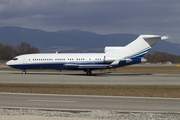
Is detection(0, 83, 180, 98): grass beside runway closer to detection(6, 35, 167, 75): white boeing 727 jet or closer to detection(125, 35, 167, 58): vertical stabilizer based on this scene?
detection(6, 35, 167, 75): white boeing 727 jet

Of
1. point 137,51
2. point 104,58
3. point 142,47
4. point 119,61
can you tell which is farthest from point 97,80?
point 142,47

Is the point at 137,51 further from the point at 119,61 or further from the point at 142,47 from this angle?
the point at 119,61

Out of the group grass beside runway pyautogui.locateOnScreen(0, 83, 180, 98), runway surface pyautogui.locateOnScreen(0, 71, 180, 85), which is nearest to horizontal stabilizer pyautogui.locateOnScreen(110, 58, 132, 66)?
runway surface pyautogui.locateOnScreen(0, 71, 180, 85)

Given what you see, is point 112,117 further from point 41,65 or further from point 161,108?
point 41,65

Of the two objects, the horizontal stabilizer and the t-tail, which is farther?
the t-tail

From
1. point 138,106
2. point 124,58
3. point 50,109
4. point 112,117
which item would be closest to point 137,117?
point 112,117

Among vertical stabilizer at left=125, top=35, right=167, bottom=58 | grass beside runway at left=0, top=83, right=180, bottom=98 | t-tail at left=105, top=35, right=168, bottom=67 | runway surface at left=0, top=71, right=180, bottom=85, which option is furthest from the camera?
vertical stabilizer at left=125, top=35, right=167, bottom=58

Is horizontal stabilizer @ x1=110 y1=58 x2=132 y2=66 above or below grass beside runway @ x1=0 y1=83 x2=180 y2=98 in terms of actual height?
above

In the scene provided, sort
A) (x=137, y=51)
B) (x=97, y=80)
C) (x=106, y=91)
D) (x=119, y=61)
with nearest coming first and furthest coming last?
(x=106, y=91) < (x=97, y=80) < (x=119, y=61) < (x=137, y=51)

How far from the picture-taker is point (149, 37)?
117ft

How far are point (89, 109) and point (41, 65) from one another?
2814 centimetres

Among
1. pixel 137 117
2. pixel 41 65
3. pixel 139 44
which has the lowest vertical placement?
pixel 137 117

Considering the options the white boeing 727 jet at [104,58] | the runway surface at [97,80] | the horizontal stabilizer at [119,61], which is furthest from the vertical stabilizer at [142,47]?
the runway surface at [97,80]

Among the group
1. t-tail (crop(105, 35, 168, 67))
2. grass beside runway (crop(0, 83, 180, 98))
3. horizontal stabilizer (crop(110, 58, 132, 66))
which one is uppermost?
t-tail (crop(105, 35, 168, 67))
